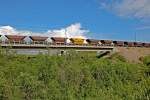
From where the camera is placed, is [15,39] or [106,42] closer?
[15,39]

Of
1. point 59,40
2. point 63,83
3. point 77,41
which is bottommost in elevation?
point 63,83

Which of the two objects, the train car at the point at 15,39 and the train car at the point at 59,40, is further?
the train car at the point at 59,40

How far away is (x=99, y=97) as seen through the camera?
2398 centimetres

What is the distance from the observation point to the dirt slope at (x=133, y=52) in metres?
77.6

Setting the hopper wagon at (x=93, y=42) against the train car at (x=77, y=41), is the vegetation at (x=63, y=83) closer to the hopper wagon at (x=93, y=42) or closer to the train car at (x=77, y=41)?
the train car at (x=77, y=41)

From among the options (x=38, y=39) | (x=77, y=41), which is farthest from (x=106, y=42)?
(x=38, y=39)

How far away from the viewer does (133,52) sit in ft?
265

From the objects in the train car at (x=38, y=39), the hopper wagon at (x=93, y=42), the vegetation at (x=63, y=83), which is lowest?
the vegetation at (x=63, y=83)

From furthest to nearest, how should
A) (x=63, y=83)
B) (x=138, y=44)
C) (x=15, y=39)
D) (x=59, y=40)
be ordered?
(x=138, y=44) → (x=59, y=40) → (x=15, y=39) → (x=63, y=83)

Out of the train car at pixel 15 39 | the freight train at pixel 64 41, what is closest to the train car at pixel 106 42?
the freight train at pixel 64 41

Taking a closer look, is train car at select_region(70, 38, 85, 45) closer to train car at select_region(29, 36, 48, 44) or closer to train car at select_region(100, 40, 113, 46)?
train car at select_region(100, 40, 113, 46)

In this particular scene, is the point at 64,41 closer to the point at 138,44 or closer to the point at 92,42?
the point at 92,42

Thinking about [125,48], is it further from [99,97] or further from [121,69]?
[99,97]

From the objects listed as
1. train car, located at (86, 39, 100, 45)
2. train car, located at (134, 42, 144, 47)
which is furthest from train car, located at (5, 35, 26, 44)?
train car, located at (134, 42, 144, 47)
